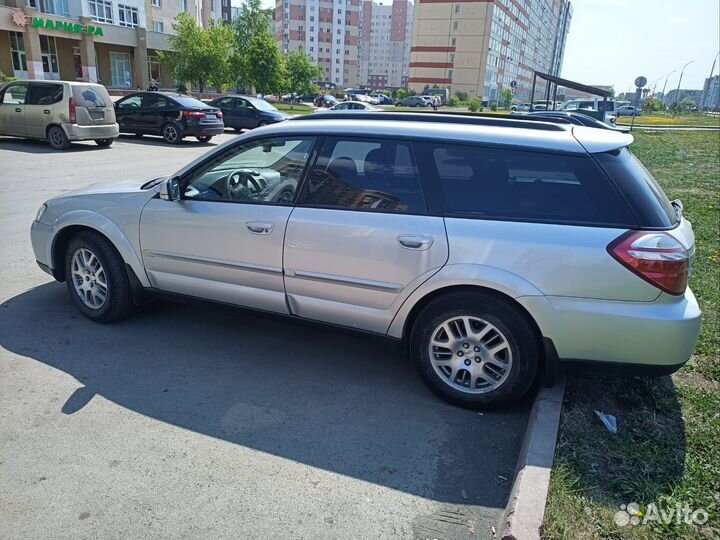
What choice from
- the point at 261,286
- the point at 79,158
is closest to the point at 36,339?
the point at 261,286

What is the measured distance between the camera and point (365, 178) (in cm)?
358

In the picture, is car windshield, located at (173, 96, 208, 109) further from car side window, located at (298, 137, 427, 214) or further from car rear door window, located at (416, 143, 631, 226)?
car rear door window, located at (416, 143, 631, 226)

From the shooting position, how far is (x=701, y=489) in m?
2.64

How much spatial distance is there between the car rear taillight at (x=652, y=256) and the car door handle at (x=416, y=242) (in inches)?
39.1

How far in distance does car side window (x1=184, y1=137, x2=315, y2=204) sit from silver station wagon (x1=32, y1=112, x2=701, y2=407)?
1cm

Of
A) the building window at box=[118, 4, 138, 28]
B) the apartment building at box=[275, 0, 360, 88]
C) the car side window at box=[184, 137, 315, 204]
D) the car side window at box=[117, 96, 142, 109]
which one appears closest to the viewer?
the car side window at box=[184, 137, 315, 204]

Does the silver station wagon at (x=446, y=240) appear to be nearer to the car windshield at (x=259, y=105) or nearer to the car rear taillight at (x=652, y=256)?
the car rear taillight at (x=652, y=256)

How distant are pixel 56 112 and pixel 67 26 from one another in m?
33.4

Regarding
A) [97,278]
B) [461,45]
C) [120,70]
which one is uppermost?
[461,45]

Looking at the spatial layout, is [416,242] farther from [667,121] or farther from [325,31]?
[325,31]

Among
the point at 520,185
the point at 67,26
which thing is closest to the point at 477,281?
the point at 520,185

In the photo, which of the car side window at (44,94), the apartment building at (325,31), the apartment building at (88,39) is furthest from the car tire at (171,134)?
the apartment building at (325,31)

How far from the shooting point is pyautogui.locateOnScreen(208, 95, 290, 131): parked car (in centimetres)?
2278

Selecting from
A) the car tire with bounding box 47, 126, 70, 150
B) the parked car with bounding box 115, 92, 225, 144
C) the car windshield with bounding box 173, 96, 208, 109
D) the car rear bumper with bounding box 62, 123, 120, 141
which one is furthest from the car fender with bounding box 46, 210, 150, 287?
the car windshield with bounding box 173, 96, 208, 109
